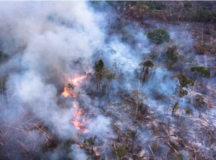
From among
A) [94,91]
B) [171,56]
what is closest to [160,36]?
[171,56]

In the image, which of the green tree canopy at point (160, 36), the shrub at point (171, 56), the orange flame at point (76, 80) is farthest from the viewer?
the green tree canopy at point (160, 36)

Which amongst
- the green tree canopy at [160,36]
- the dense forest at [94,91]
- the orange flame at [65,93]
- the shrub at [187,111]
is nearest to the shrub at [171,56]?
the dense forest at [94,91]

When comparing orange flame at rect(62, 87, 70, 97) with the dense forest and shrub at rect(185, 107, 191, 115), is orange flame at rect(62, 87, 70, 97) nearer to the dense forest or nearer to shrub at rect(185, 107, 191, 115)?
the dense forest

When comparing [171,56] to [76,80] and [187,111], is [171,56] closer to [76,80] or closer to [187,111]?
[187,111]

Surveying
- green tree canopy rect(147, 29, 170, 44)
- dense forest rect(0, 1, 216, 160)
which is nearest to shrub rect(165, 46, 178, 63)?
dense forest rect(0, 1, 216, 160)

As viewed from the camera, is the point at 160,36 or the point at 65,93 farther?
the point at 160,36

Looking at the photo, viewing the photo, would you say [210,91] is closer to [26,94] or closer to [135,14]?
[26,94]

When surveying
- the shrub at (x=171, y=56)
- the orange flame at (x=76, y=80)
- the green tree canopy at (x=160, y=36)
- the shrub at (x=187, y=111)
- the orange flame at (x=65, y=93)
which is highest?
the green tree canopy at (x=160, y=36)

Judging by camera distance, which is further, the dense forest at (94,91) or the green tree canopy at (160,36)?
the green tree canopy at (160,36)

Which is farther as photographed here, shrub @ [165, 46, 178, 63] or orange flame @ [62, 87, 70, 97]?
shrub @ [165, 46, 178, 63]

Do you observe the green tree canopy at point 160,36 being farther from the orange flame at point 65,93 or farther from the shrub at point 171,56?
the orange flame at point 65,93
